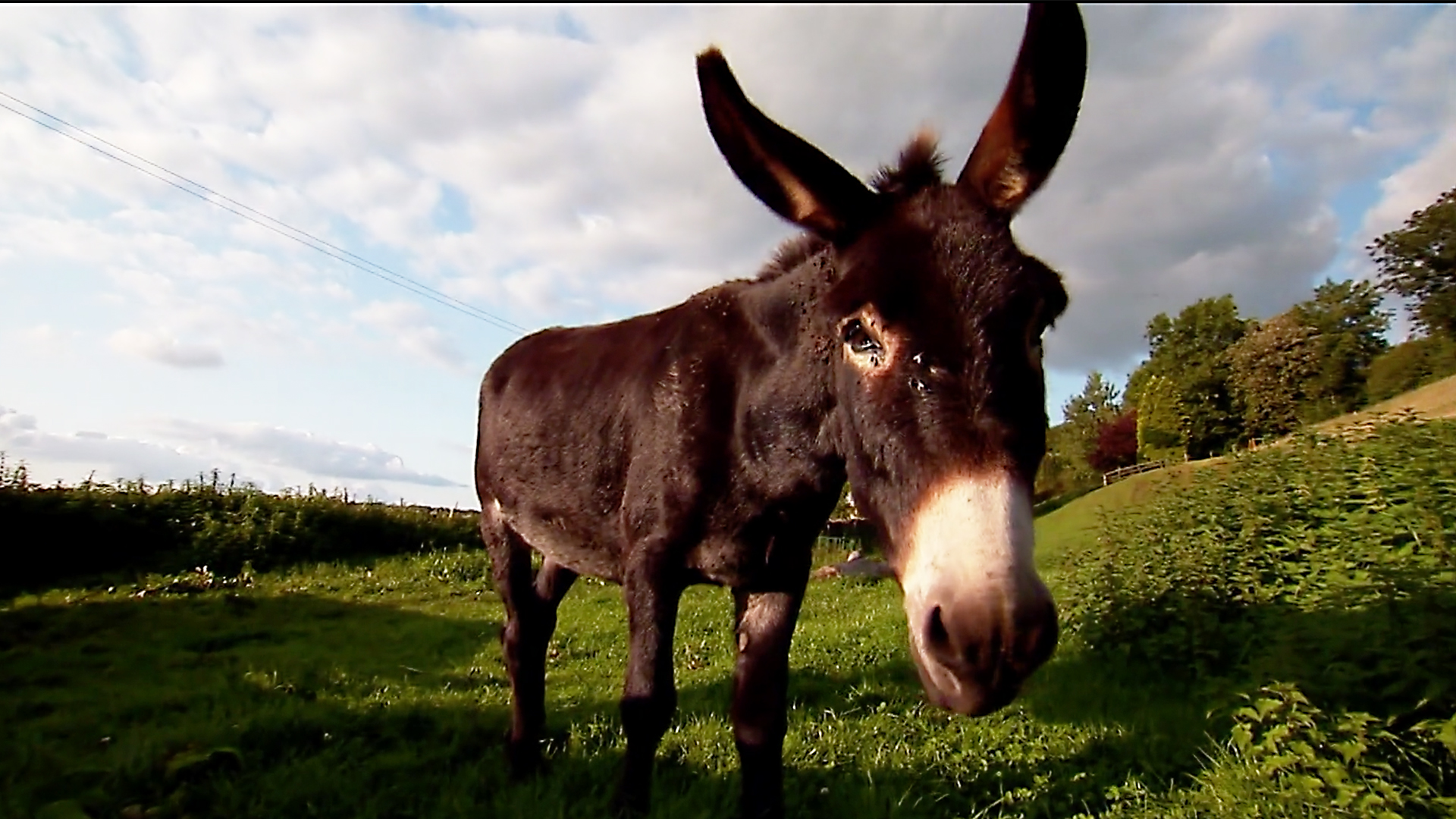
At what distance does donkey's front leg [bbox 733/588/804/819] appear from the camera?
3703 millimetres

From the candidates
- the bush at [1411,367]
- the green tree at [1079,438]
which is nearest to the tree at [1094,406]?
the green tree at [1079,438]

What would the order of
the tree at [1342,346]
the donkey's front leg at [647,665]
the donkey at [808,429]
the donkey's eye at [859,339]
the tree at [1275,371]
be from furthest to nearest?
the tree at [1275,371] → the tree at [1342,346] → the donkey's front leg at [647,665] → the donkey's eye at [859,339] → the donkey at [808,429]

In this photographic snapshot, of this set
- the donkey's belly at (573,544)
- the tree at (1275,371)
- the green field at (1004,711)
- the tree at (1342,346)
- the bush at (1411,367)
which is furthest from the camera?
Answer: the tree at (1275,371)

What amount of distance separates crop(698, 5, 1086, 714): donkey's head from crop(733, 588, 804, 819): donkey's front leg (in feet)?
4.39

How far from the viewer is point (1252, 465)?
749 cm

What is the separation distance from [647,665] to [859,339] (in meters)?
1.91

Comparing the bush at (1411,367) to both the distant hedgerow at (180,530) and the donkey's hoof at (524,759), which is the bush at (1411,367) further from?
the distant hedgerow at (180,530)

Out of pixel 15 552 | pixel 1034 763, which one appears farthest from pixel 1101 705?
pixel 15 552

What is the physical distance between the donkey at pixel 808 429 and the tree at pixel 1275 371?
1046 inches

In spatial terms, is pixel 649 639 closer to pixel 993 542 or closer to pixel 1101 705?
pixel 993 542

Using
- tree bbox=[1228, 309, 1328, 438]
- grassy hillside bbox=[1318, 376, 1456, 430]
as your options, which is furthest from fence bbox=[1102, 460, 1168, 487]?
grassy hillside bbox=[1318, 376, 1456, 430]

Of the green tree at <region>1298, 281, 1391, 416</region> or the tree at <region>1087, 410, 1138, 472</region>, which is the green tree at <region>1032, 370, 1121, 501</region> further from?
the green tree at <region>1298, 281, 1391, 416</region>

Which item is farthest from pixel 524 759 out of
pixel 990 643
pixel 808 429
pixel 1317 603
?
pixel 1317 603

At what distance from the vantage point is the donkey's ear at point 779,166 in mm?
2502
